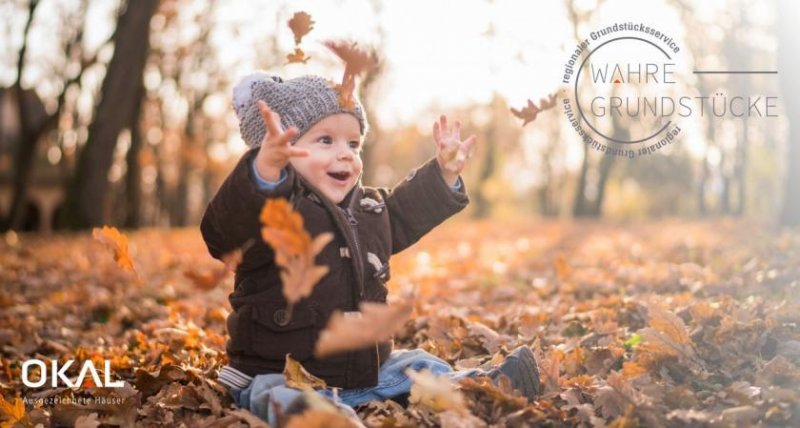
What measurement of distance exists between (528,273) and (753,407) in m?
4.68

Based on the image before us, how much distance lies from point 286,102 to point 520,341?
5.32 ft

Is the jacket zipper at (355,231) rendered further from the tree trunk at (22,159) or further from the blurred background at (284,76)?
the tree trunk at (22,159)

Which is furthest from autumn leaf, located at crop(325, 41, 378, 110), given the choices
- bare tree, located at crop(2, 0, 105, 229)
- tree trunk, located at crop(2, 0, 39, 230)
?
tree trunk, located at crop(2, 0, 39, 230)

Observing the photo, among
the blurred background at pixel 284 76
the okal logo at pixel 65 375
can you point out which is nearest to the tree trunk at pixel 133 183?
the blurred background at pixel 284 76

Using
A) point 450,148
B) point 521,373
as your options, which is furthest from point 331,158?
point 521,373

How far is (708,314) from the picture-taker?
3670mm

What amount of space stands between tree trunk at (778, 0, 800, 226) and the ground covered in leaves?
494 centimetres

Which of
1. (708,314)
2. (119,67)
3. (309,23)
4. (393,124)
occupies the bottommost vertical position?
(708,314)

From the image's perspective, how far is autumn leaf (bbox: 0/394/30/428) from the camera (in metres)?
2.85

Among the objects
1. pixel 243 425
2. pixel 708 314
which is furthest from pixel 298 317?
pixel 708 314

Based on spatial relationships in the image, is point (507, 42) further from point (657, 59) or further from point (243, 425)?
point (243, 425)

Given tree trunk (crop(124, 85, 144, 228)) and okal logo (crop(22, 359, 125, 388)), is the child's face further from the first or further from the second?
tree trunk (crop(124, 85, 144, 228))

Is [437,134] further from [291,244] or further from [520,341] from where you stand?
[291,244]

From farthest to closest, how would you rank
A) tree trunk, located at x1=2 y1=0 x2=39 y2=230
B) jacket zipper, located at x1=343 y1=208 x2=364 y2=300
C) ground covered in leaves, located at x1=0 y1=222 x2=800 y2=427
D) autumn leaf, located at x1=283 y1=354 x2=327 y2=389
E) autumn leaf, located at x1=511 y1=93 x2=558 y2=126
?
tree trunk, located at x1=2 y1=0 x2=39 y2=230 → autumn leaf, located at x1=511 y1=93 x2=558 y2=126 → jacket zipper, located at x1=343 y1=208 x2=364 y2=300 → ground covered in leaves, located at x1=0 y1=222 x2=800 y2=427 → autumn leaf, located at x1=283 y1=354 x2=327 y2=389
